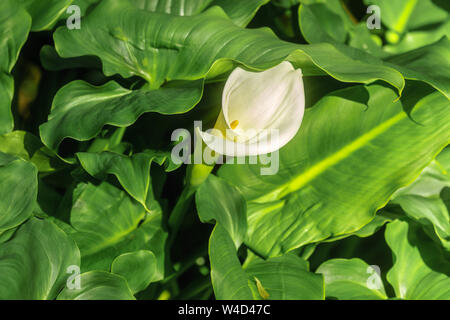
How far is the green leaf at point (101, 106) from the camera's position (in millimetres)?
938

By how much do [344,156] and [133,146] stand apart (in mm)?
506

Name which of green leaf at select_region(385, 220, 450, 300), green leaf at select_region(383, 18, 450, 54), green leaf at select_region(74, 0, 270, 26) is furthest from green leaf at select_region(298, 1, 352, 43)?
green leaf at select_region(385, 220, 450, 300)

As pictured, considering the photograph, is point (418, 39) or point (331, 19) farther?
point (418, 39)

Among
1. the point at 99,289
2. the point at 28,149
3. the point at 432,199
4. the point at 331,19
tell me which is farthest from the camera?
the point at 331,19

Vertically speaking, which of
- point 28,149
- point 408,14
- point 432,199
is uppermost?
point 408,14

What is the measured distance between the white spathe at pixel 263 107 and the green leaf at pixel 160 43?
0.05m

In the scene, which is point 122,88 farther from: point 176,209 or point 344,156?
point 344,156

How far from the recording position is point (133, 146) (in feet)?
4.05

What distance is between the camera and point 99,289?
92 centimetres

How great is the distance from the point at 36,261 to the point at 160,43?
1.61 feet

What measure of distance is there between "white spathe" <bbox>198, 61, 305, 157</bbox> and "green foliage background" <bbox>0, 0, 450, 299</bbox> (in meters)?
0.04

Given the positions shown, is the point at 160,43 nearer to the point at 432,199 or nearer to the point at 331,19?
the point at 331,19

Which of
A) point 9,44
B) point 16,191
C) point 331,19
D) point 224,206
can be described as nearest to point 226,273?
point 224,206

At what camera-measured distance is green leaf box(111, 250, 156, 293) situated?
102cm
